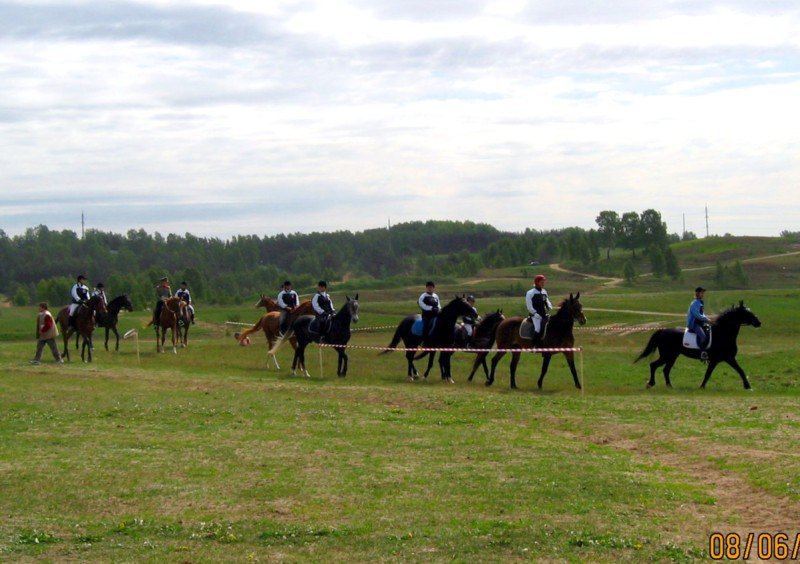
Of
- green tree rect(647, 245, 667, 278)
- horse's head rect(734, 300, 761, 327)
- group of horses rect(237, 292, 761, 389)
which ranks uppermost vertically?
green tree rect(647, 245, 667, 278)

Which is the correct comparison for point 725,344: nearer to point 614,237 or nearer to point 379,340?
point 379,340

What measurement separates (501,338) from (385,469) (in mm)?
13602

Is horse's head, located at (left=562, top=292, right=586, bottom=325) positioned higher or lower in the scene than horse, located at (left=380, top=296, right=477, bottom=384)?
higher

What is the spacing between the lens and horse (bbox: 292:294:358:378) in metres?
29.8

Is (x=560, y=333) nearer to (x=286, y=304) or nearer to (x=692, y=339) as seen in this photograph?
(x=692, y=339)

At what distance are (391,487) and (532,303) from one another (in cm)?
1371

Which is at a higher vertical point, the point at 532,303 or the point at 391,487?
the point at 532,303

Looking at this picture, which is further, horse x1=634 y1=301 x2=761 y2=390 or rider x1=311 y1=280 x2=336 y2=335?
rider x1=311 y1=280 x2=336 y2=335

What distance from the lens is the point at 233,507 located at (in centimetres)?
1270

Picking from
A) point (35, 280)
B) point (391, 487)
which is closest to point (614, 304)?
point (391, 487)

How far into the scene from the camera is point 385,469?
1485cm

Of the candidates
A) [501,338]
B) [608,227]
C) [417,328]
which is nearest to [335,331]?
[417,328]

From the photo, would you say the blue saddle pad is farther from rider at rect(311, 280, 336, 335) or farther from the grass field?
rider at rect(311, 280, 336, 335)

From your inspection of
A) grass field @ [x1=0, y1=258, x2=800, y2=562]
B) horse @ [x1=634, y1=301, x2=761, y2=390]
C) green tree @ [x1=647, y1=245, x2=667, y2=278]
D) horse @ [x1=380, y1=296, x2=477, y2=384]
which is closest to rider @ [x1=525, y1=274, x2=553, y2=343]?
grass field @ [x1=0, y1=258, x2=800, y2=562]
